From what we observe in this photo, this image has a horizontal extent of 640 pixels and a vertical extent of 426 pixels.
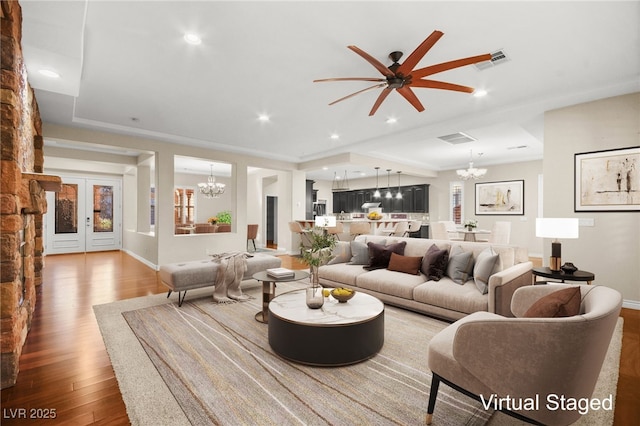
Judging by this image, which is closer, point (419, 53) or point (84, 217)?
point (419, 53)

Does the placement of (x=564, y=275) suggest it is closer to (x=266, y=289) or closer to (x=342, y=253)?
(x=342, y=253)

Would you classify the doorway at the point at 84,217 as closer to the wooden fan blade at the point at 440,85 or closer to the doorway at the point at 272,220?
the doorway at the point at 272,220

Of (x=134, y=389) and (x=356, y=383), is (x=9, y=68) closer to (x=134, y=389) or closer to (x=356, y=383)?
(x=134, y=389)

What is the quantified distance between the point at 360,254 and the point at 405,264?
80 centimetres

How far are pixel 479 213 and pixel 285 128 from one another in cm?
683

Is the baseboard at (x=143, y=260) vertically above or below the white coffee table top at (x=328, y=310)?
below

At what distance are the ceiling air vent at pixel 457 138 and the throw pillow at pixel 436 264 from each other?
10.9ft

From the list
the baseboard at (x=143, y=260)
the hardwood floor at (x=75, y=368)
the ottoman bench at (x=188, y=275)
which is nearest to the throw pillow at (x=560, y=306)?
the hardwood floor at (x=75, y=368)

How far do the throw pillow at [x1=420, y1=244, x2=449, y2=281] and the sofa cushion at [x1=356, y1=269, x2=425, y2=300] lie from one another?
11 centimetres

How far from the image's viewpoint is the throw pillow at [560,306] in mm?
1568

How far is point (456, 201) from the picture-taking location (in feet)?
32.3

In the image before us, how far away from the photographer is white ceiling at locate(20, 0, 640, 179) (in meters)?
2.35

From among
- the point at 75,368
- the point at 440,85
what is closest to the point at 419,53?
the point at 440,85

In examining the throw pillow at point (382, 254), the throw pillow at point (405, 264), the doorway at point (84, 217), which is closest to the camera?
the throw pillow at point (405, 264)
